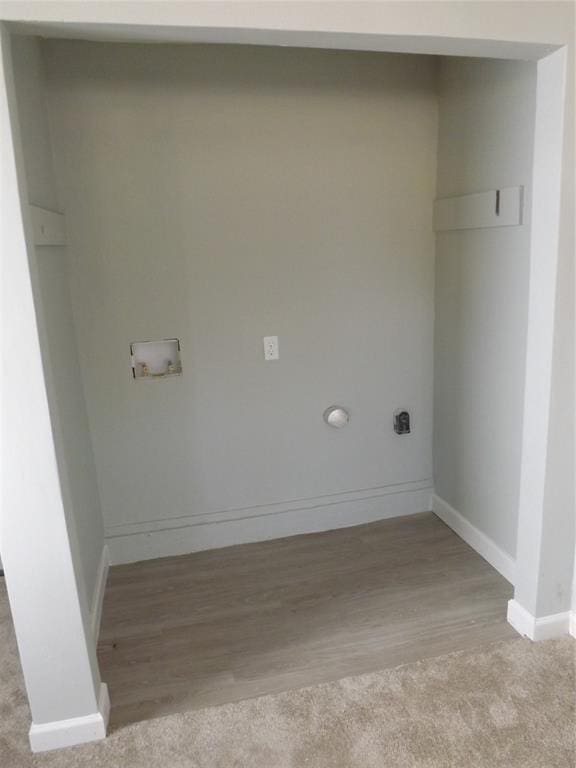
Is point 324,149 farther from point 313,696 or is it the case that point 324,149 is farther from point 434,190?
point 313,696

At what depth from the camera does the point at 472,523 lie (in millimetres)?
2842

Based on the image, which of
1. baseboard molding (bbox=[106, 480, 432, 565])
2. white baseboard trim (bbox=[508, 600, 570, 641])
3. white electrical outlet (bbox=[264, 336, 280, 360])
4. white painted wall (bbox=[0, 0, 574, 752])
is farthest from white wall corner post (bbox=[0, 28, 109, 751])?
white baseboard trim (bbox=[508, 600, 570, 641])

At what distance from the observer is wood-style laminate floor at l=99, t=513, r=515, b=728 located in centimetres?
211

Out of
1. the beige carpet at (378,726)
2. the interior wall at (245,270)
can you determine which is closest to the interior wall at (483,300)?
the interior wall at (245,270)

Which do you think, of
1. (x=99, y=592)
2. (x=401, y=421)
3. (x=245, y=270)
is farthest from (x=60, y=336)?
(x=401, y=421)

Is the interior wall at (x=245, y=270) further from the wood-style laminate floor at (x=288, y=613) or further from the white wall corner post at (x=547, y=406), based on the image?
the white wall corner post at (x=547, y=406)

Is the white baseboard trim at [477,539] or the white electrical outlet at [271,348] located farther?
the white electrical outlet at [271,348]

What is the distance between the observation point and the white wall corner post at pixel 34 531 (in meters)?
1.53

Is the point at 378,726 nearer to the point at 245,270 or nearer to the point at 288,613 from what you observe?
the point at 288,613

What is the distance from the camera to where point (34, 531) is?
1.70m

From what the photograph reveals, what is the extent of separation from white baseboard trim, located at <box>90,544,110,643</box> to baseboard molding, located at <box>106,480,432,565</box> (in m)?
0.05

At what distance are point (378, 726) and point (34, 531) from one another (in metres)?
1.20

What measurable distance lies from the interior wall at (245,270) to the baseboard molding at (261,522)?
0.4 inches

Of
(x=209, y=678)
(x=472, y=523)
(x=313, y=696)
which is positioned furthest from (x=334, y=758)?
(x=472, y=523)
